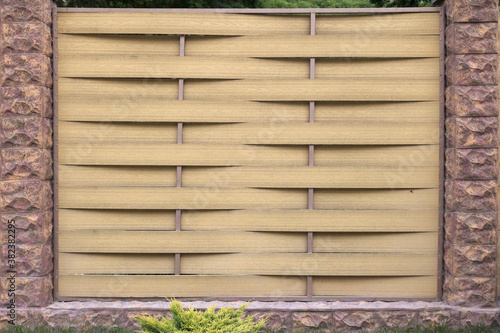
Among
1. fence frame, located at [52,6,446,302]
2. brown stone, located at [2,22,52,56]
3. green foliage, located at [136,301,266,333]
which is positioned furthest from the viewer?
fence frame, located at [52,6,446,302]

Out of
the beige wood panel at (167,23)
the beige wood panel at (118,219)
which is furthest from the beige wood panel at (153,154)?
the beige wood panel at (167,23)

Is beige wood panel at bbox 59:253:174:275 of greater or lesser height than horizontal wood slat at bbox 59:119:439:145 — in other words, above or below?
below

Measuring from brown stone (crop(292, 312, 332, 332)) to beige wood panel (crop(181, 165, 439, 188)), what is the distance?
0.99 m

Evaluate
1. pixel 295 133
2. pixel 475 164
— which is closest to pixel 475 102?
pixel 475 164

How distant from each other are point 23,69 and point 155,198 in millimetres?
1378

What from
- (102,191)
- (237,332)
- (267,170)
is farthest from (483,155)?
(102,191)

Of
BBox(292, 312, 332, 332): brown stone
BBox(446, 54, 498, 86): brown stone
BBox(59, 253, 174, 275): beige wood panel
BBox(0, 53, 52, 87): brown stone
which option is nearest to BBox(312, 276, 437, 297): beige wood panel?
BBox(292, 312, 332, 332): brown stone

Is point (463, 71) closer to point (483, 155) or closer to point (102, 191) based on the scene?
point (483, 155)

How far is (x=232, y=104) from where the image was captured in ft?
10.8

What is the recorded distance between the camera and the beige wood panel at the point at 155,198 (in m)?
3.27

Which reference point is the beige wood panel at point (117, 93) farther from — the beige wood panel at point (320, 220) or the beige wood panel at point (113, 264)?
the beige wood panel at point (113, 264)

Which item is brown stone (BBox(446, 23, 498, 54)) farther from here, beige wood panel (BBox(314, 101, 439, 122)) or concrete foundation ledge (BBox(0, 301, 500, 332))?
concrete foundation ledge (BBox(0, 301, 500, 332))

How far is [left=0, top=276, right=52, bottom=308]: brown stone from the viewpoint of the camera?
10.4ft

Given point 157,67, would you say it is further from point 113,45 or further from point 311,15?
point 311,15
